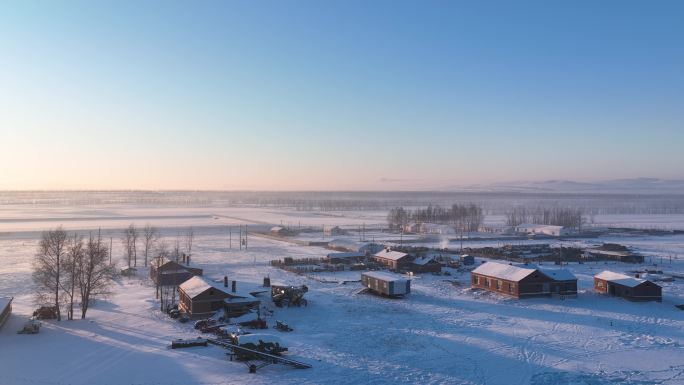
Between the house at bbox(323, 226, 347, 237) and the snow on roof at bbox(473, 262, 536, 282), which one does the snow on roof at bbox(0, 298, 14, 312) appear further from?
the house at bbox(323, 226, 347, 237)

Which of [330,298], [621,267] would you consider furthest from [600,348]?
[621,267]

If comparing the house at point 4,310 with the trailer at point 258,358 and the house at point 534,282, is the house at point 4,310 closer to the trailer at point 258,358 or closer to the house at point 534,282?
the trailer at point 258,358

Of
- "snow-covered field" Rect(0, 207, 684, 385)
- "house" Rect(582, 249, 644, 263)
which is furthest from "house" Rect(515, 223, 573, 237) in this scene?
"snow-covered field" Rect(0, 207, 684, 385)

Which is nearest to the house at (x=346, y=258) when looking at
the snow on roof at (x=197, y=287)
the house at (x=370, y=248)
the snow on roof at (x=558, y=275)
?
the house at (x=370, y=248)

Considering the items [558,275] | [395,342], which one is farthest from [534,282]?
[395,342]

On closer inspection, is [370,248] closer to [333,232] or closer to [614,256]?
[614,256]

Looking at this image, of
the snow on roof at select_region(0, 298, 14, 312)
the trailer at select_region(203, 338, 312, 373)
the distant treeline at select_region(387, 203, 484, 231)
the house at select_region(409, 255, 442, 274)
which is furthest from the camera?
the distant treeline at select_region(387, 203, 484, 231)
